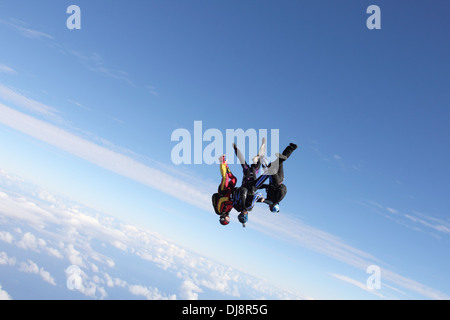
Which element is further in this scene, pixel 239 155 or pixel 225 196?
pixel 225 196

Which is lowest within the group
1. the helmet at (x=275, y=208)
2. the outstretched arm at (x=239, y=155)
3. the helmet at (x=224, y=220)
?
the helmet at (x=224, y=220)

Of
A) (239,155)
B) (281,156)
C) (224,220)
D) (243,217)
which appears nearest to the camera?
(281,156)

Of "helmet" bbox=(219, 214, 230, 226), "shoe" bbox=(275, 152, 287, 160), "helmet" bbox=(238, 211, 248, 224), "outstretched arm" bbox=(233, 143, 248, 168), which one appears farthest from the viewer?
"helmet" bbox=(219, 214, 230, 226)

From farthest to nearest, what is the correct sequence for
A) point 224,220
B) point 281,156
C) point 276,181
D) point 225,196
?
point 225,196 < point 224,220 < point 276,181 < point 281,156

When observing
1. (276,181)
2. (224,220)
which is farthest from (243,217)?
(276,181)

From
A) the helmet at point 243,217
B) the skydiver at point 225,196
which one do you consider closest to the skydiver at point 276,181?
the helmet at point 243,217

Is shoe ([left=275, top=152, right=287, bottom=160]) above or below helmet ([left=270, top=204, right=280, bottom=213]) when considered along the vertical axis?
above

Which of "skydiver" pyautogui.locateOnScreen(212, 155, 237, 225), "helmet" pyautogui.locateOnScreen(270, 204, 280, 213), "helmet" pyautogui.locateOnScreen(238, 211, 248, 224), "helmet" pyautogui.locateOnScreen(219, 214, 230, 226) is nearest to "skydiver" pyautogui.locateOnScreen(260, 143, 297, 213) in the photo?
"helmet" pyautogui.locateOnScreen(270, 204, 280, 213)

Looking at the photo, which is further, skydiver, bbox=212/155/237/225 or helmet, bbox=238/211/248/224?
skydiver, bbox=212/155/237/225

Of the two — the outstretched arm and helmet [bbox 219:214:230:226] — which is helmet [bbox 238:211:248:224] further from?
the outstretched arm

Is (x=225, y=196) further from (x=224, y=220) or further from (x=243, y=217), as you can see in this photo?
(x=243, y=217)

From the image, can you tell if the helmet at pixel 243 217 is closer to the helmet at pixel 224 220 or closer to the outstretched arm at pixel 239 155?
the helmet at pixel 224 220

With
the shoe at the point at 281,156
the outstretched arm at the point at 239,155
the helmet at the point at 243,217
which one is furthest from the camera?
the helmet at the point at 243,217
